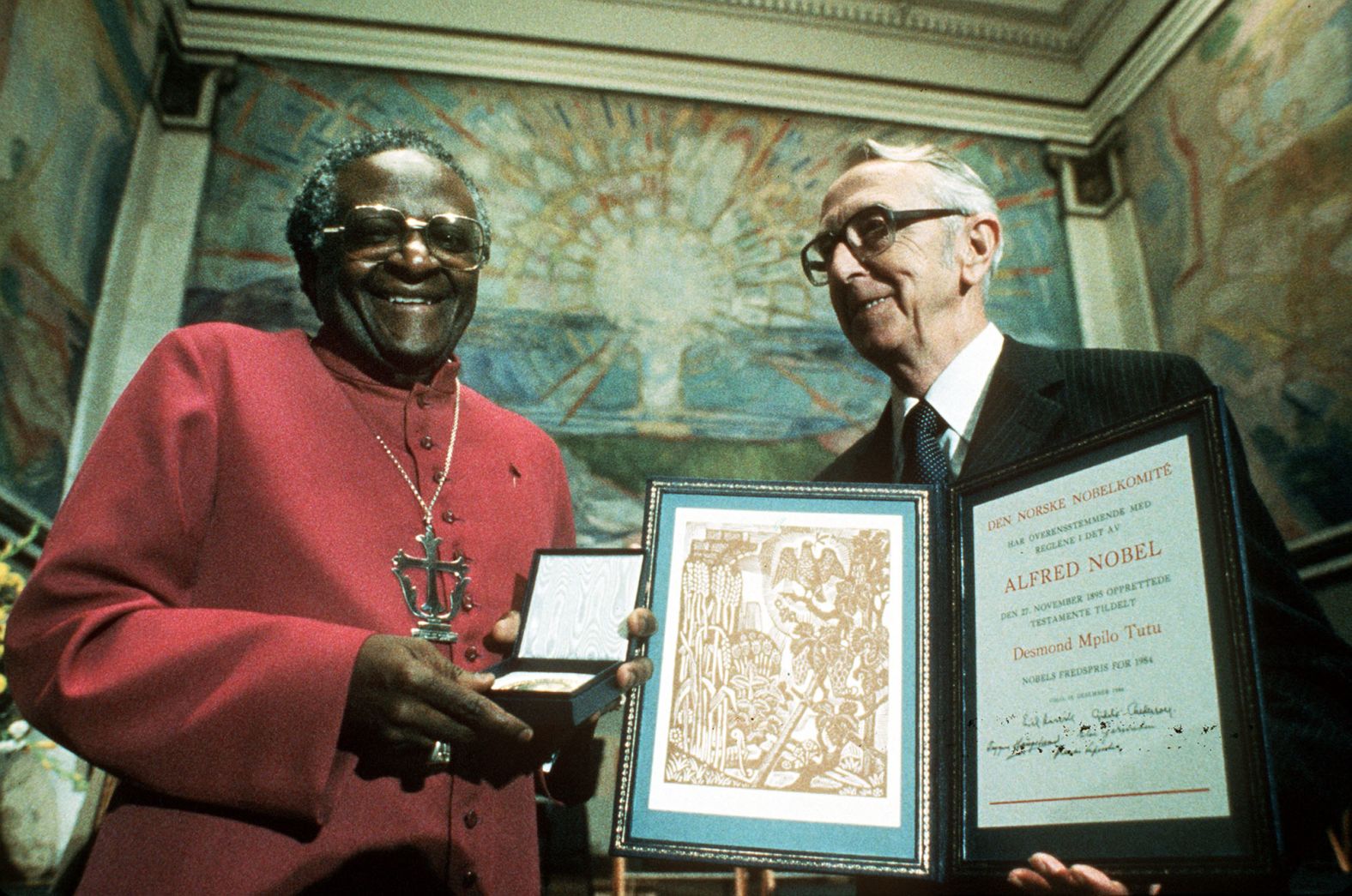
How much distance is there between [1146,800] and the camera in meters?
1.17

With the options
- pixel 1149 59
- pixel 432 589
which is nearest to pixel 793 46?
pixel 1149 59

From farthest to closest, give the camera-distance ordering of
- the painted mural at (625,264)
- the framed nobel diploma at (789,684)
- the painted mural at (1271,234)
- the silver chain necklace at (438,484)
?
1. the painted mural at (625,264)
2. the painted mural at (1271,234)
3. the silver chain necklace at (438,484)
4. the framed nobel diploma at (789,684)

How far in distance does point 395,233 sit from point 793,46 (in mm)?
6170

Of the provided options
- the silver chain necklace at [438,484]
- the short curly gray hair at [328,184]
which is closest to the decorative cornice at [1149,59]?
the short curly gray hair at [328,184]

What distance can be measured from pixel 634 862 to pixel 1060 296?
5093 mm

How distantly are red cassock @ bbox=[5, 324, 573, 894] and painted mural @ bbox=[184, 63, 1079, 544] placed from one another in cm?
395

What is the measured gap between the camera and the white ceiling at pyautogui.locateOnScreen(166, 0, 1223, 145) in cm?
644

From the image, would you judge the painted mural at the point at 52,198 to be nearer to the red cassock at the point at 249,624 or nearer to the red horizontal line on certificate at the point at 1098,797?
the red cassock at the point at 249,624

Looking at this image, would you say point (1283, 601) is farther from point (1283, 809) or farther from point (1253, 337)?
point (1253, 337)

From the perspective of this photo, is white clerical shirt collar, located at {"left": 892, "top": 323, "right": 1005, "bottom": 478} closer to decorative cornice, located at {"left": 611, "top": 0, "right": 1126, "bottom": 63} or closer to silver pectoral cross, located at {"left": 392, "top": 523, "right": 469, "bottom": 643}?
silver pectoral cross, located at {"left": 392, "top": 523, "right": 469, "bottom": 643}

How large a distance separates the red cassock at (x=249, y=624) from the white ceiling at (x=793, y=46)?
5641mm

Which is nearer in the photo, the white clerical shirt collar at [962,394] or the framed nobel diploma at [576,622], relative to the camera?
the framed nobel diploma at [576,622]

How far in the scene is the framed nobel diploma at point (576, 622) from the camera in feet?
4.66

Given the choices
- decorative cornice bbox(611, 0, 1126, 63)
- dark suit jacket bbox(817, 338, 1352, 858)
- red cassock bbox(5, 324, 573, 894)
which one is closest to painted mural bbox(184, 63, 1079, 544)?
decorative cornice bbox(611, 0, 1126, 63)
